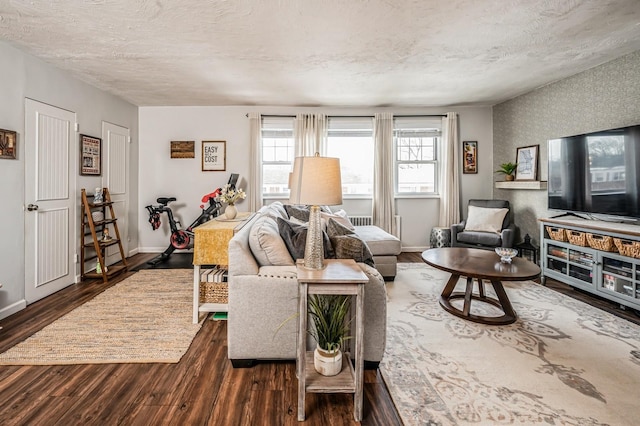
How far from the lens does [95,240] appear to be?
3957mm

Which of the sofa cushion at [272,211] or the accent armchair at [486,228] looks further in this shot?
the accent armchair at [486,228]

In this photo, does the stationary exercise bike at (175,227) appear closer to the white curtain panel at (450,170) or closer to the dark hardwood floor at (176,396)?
the dark hardwood floor at (176,396)

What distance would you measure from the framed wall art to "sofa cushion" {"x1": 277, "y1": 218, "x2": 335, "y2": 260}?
3.90 metres

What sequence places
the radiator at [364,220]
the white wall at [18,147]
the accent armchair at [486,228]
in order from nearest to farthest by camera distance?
the white wall at [18,147], the accent armchair at [486,228], the radiator at [364,220]

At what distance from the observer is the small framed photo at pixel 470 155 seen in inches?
221

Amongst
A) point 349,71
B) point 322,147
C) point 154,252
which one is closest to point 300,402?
point 349,71

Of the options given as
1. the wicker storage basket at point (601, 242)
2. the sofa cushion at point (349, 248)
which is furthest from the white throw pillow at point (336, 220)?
the wicker storage basket at point (601, 242)

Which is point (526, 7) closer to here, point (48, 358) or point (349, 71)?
point (349, 71)

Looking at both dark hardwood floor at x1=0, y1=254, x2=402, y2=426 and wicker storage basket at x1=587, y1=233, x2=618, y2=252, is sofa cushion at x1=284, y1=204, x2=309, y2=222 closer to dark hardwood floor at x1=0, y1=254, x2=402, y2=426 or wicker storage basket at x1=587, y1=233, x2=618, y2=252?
dark hardwood floor at x1=0, y1=254, x2=402, y2=426

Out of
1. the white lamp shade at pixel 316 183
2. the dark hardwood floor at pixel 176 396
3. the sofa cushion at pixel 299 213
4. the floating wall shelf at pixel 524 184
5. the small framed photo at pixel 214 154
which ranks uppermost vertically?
the small framed photo at pixel 214 154

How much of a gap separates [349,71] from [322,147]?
1799 millimetres

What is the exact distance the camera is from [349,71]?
150 inches

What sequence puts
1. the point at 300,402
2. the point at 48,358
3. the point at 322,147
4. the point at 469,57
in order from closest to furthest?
the point at 300,402 → the point at 48,358 → the point at 469,57 → the point at 322,147

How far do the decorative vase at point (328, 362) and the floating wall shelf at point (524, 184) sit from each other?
4.09 m
